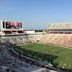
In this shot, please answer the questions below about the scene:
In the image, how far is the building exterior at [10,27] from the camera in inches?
4063

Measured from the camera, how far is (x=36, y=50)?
68.2 metres

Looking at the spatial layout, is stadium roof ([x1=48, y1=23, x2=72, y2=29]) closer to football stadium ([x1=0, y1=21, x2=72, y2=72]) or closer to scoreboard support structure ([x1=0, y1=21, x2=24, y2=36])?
football stadium ([x1=0, y1=21, x2=72, y2=72])

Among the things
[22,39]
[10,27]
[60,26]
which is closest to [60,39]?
[60,26]

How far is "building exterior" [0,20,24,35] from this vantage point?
103 meters

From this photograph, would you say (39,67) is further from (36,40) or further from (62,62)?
(36,40)

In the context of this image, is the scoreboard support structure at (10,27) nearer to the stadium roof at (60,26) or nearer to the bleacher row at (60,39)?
the stadium roof at (60,26)

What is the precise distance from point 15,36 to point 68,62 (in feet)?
155

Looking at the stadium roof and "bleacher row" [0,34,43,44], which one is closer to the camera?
the stadium roof

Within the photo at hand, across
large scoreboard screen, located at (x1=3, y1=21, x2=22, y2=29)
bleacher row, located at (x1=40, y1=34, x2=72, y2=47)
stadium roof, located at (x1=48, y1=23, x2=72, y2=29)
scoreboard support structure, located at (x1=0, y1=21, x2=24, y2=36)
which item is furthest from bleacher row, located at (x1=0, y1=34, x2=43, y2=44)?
large scoreboard screen, located at (x1=3, y1=21, x2=22, y2=29)

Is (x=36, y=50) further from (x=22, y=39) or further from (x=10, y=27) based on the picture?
(x=10, y=27)

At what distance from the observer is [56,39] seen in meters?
81.4

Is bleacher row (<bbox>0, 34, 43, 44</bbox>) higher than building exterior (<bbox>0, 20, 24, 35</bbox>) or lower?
lower

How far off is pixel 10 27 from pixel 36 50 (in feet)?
127

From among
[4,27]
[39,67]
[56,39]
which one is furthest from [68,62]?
[4,27]
